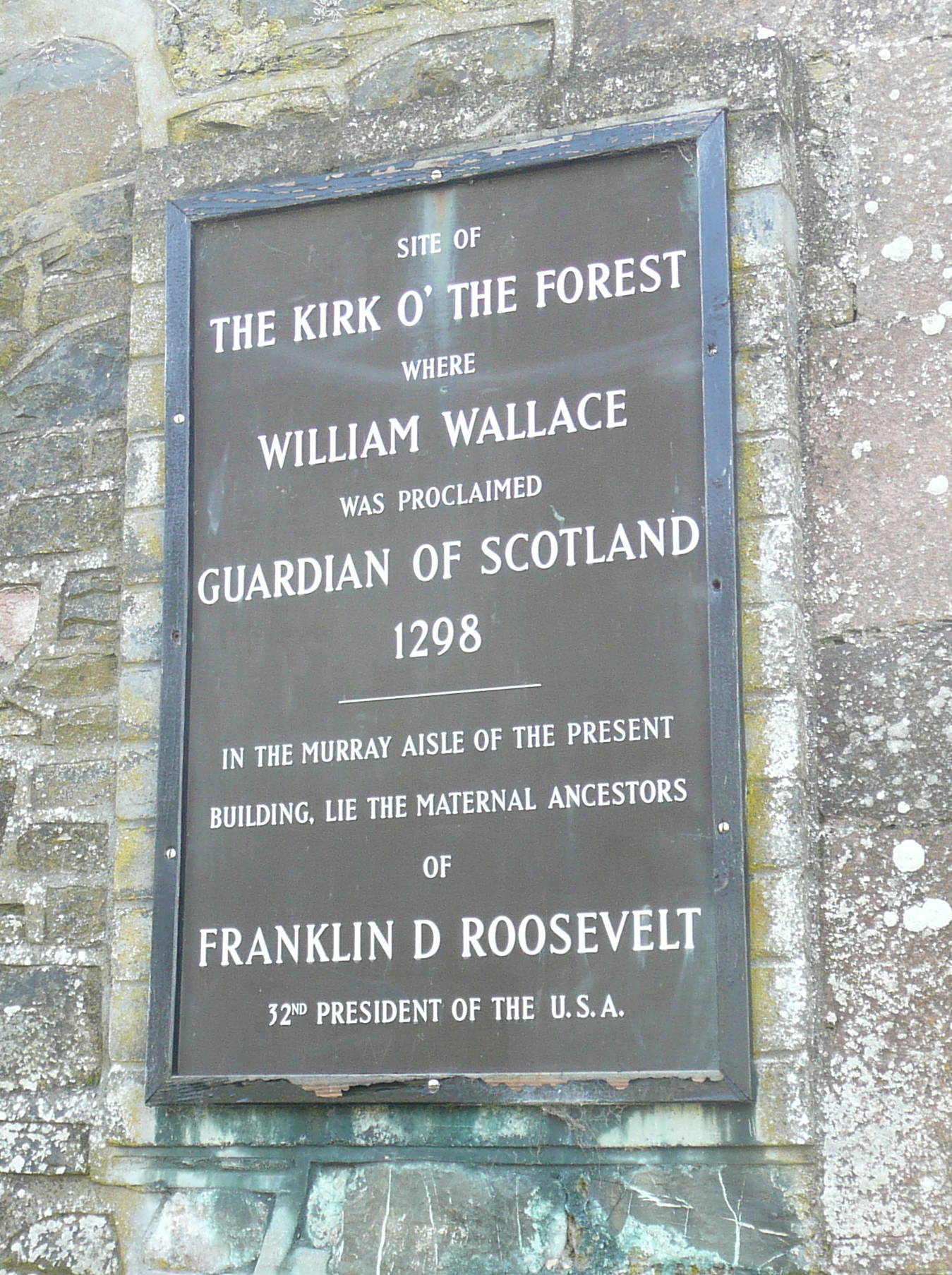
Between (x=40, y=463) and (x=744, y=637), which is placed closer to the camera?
(x=744, y=637)

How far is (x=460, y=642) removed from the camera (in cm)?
296

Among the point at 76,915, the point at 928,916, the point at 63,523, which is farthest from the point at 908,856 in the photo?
the point at 63,523

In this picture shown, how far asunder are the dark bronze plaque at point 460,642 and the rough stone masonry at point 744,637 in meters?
0.09

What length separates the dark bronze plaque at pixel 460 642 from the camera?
2.76 meters

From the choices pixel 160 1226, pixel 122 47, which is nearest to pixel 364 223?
pixel 122 47

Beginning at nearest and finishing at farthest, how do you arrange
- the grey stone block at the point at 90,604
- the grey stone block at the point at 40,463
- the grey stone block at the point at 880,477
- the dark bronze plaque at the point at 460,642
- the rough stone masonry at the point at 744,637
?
the rough stone masonry at the point at 744,637 → the dark bronze plaque at the point at 460,642 → the grey stone block at the point at 880,477 → the grey stone block at the point at 90,604 → the grey stone block at the point at 40,463

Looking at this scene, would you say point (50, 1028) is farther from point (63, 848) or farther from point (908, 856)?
point (908, 856)

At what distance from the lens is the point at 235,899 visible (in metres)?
2.97

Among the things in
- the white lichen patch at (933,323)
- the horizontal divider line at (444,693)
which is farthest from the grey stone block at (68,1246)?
the white lichen patch at (933,323)

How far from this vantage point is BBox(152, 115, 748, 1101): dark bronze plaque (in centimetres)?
276

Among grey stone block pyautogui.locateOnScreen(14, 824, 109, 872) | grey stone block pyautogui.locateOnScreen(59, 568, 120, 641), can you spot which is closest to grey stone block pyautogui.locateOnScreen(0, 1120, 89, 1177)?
grey stone block pyautogui.locateOnScreen(14, 824, 109, 872)

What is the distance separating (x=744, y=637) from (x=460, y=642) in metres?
0.51

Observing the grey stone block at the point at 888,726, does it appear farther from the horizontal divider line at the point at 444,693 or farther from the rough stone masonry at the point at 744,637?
the horizontal divider line at the point at 444,693

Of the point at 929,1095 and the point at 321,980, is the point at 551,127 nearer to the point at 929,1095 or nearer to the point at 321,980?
the point at 321,980
